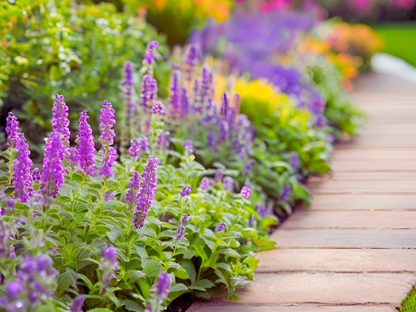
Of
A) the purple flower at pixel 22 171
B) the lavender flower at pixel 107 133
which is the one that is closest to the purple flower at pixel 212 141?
the lavender flower at pixel 107 133

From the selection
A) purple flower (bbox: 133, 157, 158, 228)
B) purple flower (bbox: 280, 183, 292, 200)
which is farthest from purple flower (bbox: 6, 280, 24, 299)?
purple flower (bbox: 280, 183, 292, 200)

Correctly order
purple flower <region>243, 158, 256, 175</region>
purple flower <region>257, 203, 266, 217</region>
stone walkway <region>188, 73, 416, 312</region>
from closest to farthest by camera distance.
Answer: stone walkway <region>188, 73, 416, 312</region>, purple flower <region>257, 203, 266, 217</region>, purple flower <region>243, 158, 256, 175</region>

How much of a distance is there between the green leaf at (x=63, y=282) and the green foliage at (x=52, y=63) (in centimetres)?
132

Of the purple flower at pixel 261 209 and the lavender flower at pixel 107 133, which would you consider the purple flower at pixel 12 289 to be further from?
the purple flower at pixel 261 209

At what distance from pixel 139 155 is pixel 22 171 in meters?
0.83

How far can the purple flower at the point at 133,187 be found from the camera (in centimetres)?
157

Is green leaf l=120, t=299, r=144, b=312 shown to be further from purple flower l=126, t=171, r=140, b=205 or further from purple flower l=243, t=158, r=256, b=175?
purple flower l=243, t=158, r=256, b=175

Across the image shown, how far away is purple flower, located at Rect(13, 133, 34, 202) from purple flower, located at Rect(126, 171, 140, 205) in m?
0.30

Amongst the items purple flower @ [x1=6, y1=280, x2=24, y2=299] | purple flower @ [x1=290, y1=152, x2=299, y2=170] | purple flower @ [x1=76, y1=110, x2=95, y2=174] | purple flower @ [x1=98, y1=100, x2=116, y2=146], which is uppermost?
purple flower @ [x1=98, y1=100, x2=116, y2=146]

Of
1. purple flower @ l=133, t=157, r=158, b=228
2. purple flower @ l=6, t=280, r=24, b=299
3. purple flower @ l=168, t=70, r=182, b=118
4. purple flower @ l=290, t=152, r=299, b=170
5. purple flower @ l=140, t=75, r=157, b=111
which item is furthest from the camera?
purple flower @ l=290, t=152, r=299, b=170

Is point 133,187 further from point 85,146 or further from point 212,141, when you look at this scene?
point 212,141

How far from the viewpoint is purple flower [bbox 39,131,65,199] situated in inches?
55.8

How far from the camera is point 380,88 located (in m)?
6.77

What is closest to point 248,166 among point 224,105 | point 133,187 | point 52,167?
point 224,105
